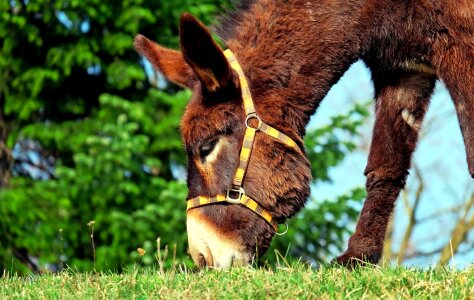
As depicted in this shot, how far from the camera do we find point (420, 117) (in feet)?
19.9

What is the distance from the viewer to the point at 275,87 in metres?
5.44

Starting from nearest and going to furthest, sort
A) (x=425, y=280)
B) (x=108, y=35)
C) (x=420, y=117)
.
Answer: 1. (x=425, y=280)
2. (x=420, y=117)
3. (x=108, y=35)

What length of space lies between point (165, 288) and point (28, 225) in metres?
8.32

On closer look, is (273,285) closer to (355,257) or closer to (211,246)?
(211,246)

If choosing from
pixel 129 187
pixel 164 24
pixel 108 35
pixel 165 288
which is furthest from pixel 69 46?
pixel 165 288

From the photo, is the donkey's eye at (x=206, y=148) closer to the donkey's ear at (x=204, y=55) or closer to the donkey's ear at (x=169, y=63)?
the donkey's ear at (x=204, y=55)

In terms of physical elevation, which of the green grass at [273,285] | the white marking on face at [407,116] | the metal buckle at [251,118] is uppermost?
the white marking on face at [407,116]

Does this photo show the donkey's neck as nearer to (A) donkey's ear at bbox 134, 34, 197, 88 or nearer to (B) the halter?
(B) the halter

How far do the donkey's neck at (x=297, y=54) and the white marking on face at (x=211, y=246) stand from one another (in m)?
0.75

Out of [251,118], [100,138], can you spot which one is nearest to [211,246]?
[251,118]

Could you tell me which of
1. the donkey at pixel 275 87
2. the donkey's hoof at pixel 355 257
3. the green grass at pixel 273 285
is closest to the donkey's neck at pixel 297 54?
the donkey at pixel 275 87

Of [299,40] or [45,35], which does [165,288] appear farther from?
[45,35]

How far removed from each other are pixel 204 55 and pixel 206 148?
1.89ft

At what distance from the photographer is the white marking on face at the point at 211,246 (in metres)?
5.23
